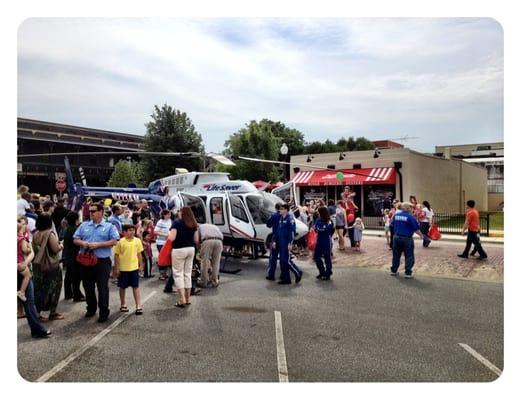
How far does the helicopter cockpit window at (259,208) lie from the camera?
27.1 feet

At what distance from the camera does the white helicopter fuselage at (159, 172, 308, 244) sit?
825 cm

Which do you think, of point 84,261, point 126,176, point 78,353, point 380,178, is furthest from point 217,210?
point 380,178

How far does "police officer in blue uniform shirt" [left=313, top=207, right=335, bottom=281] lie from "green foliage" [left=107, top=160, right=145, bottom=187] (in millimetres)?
4920

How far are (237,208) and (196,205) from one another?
0.84 meters

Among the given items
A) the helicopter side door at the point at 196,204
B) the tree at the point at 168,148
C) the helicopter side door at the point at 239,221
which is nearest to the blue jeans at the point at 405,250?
the helicopter side door at the point at 239,221

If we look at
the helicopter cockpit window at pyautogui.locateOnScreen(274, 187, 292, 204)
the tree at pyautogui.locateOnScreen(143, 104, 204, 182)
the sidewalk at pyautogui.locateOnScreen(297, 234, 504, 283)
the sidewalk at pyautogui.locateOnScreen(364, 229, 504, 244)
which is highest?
the tree at pyautogui.locateOnScreen(143, 104, 204, 182)

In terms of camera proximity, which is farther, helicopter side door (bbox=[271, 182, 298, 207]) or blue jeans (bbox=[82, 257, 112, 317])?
helicopter side door (bbox=[271, 182, 298, 207])

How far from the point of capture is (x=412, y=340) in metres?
4.14

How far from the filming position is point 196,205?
844 centimetres

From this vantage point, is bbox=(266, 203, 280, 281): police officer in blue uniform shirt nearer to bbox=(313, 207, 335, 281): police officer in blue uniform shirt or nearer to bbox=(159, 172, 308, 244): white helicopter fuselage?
bbox=(313, 207, 335, 281): police officer in blue uniform shirt

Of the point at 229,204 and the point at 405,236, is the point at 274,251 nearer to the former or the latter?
the point at 229,204

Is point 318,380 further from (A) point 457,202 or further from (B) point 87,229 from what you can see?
(A) point 457,202

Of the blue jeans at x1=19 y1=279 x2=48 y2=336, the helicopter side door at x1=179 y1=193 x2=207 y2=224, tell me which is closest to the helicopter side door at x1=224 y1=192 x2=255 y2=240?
the helicopter side door at x1=179 y1=193 x2=207 y2=224
